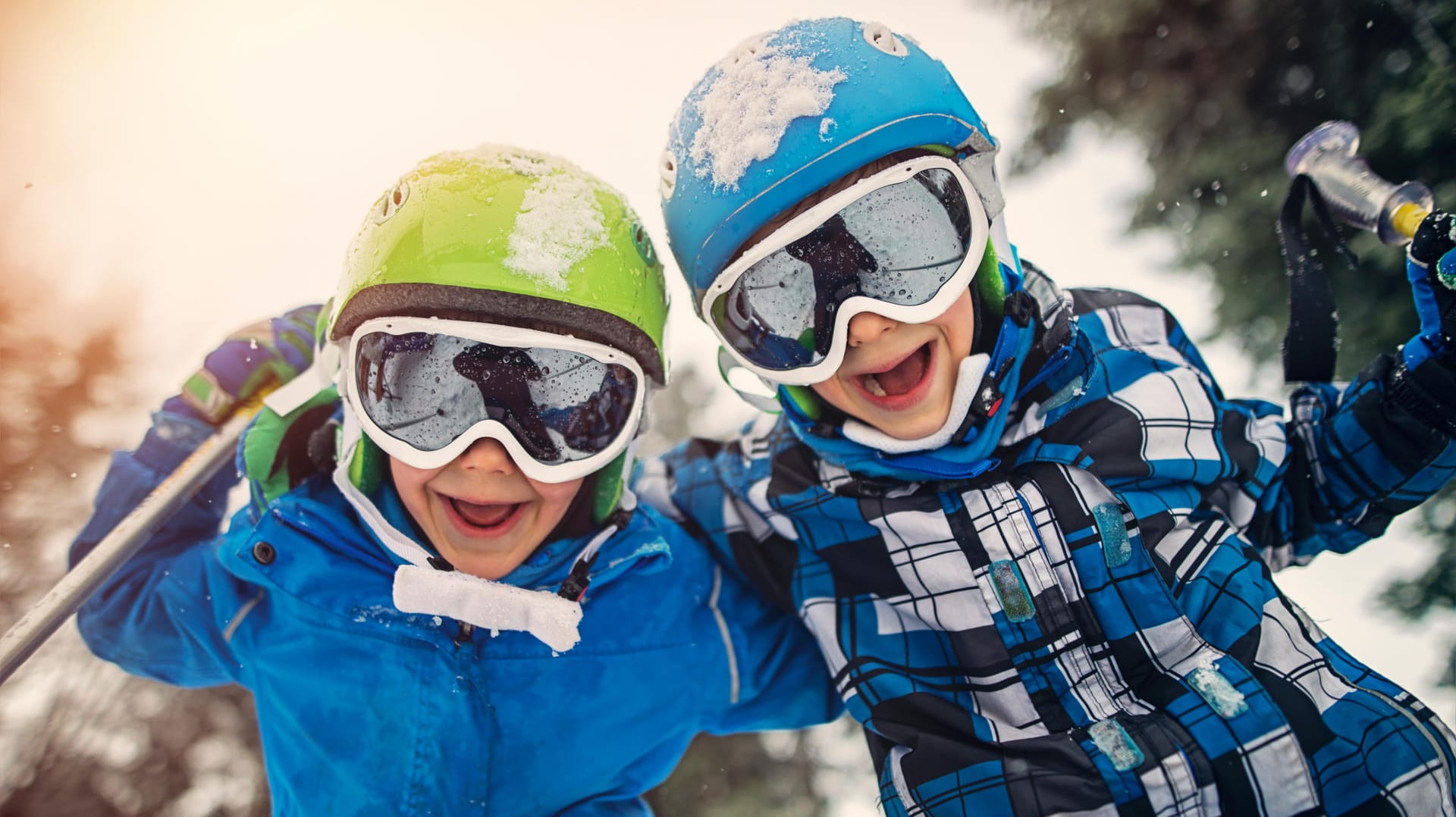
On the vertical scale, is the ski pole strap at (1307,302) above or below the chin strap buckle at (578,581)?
above

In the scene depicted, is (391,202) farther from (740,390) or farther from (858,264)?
(858,264)

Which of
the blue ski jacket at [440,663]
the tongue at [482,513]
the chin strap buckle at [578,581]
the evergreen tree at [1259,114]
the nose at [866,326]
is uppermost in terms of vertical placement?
the evergreen tree at [1259,114]

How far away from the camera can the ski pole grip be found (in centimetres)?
190

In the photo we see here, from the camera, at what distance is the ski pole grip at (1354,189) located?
1.90 meters

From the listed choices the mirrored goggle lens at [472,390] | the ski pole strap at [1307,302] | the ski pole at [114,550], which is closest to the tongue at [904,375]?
the mirrored goggle lens at [472,390]

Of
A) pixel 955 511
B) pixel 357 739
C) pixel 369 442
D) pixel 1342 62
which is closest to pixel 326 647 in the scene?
pixel 357 739

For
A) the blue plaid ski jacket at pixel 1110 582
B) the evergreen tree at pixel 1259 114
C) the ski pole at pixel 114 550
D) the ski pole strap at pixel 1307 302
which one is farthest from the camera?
the evergreen tree at pixel 1259 114

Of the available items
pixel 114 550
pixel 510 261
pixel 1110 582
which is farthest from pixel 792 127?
pixel 114 550

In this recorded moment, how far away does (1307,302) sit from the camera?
7.16 ft

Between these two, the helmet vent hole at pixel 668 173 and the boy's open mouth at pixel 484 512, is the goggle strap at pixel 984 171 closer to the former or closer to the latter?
the helmet vent hole at pixel 668 173

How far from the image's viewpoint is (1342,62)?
2490 millimetres

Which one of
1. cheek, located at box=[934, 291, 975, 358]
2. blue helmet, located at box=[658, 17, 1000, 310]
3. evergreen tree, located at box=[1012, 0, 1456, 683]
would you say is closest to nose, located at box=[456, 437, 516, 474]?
blue helmet, located at box=[658, 17, 1000, 310]

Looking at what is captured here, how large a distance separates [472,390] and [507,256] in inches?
12.6

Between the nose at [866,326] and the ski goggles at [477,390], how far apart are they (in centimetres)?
54
